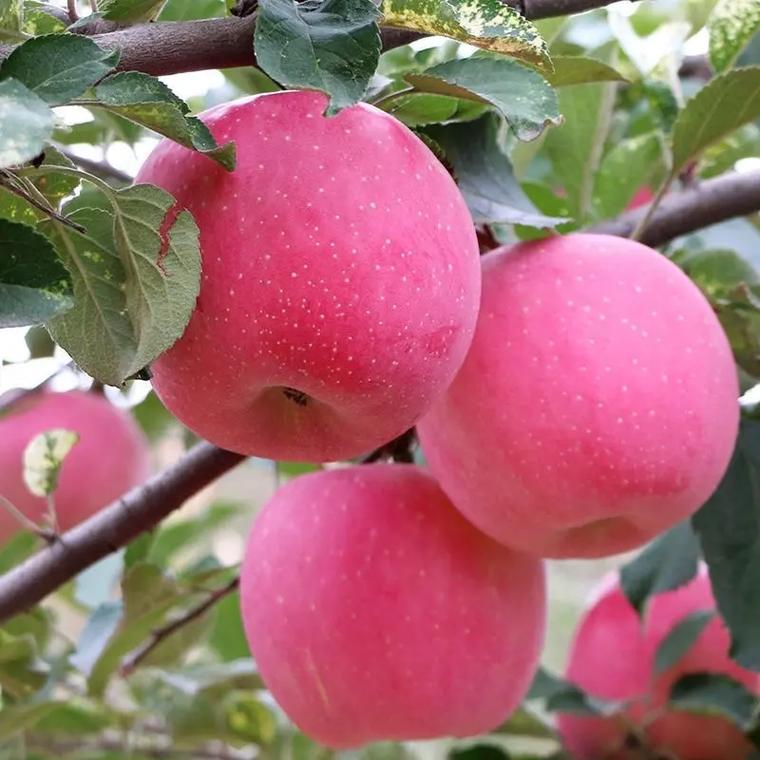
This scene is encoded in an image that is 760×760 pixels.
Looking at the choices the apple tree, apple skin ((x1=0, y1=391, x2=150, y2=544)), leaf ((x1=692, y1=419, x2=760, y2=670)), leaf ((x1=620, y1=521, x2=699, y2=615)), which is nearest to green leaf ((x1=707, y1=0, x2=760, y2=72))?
the apple tree

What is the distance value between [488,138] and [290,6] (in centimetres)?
25

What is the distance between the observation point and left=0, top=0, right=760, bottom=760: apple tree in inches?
19.7

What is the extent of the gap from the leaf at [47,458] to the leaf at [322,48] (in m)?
0.48

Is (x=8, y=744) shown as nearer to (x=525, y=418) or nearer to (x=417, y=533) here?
(x=417, y=533)

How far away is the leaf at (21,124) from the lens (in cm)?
38

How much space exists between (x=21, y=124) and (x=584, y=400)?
36 cm

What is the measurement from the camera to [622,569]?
1.01 m

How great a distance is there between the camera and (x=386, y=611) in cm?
76

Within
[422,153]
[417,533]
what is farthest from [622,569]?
[422,153]

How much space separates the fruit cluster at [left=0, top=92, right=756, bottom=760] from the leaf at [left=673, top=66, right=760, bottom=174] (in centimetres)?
13

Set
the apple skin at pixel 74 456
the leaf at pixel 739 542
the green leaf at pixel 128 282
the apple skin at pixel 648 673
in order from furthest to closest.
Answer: the apple skin at pixel 74 456, the apple skin at pixel 648 673, the leaf at pixel 739 542, the green leaf at pixel 128 282

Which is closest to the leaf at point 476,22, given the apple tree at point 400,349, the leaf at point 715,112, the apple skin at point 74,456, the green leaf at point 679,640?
the apple tree at point 400,349

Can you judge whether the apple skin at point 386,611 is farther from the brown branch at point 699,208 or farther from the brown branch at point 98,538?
the brown branch at point 699,208

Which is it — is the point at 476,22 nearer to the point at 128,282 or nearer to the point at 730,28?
the point at 128,282
